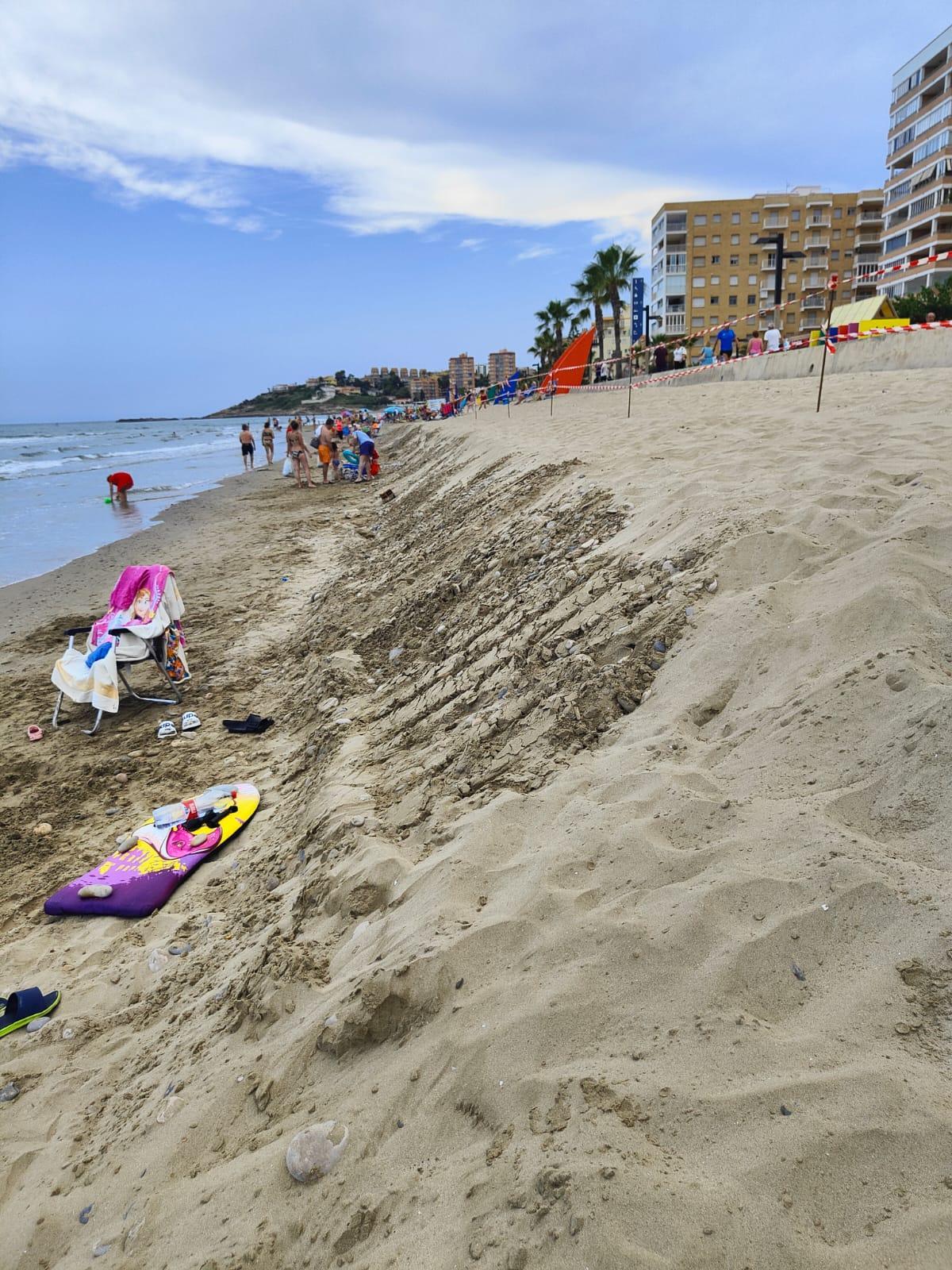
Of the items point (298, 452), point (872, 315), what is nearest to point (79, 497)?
point (298, 452)

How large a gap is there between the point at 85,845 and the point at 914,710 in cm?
406

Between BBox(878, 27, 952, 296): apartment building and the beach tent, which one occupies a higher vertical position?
BBox(878, 27, 952, 296): apartment building

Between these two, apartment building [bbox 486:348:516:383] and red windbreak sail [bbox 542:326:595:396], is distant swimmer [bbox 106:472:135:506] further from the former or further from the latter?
apartment building [bbox 486:348:516:383]

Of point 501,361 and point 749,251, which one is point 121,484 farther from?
point 501,361

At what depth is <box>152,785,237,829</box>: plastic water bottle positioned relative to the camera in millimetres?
4020

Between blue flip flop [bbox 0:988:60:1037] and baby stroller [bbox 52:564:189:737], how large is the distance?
2.87 metres

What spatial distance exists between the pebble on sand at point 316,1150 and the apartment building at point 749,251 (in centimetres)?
7454

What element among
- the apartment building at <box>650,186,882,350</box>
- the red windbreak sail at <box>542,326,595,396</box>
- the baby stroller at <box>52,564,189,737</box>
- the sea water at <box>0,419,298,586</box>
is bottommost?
the sea water at <box>0,419,298,586</box>

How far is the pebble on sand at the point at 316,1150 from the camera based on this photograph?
165cm

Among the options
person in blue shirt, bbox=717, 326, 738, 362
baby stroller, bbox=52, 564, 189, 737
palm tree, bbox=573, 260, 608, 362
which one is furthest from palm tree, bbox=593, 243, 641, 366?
baby stroller, bbox=52, 564, 189, 737

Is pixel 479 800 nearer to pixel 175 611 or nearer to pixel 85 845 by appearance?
pixel 85 845

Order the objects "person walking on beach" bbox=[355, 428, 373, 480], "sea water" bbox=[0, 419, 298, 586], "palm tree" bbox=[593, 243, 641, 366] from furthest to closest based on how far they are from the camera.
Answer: "palm tree" bbox=[593, 243, 641, 366]
"person walking on beach" bbox=[355, 428, 373, 480]
"sea water" bbox=[0, 419, 298, 586]

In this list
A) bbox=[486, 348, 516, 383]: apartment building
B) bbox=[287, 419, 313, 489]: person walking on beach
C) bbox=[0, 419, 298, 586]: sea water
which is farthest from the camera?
bbox=[486, 348, 516, 383]: apartment building

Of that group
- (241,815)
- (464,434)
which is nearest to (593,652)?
(241,815)
